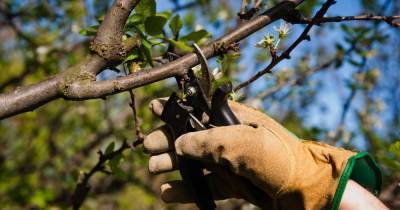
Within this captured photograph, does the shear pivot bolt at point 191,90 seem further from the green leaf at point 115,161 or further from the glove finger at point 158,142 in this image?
the green leaf at point 115,161

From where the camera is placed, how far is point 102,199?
4.63 meters

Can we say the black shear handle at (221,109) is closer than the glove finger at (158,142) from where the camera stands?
Yes

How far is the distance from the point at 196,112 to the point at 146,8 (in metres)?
0.33

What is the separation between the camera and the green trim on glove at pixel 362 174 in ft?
4.27

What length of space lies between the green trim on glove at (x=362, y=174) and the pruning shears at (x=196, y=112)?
32 cm

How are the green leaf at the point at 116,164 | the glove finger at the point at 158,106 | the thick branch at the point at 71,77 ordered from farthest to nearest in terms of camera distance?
the green leaf at the point at 116,164 < the glove finger at the point at 158,106 < the thick branch at the point at 71,77

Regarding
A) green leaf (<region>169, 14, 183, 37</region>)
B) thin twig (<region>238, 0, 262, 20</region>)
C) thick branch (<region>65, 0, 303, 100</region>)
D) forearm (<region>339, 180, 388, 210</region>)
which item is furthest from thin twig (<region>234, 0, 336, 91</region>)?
forearm (<region>339, 180, 388, 210</region>)

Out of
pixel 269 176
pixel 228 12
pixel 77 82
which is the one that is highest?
pixel 228 12

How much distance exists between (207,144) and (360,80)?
2571 mm

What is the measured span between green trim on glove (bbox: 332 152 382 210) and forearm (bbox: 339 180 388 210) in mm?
44

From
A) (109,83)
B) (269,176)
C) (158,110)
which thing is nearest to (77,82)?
(109,83)

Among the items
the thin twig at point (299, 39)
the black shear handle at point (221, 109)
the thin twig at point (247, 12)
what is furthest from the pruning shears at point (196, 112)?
the thin twig at point (247, 12)

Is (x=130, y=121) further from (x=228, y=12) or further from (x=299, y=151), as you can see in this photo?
(x=299, y=151)

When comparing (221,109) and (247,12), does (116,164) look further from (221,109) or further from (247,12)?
(247,12)
